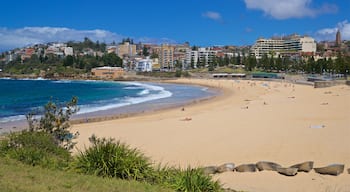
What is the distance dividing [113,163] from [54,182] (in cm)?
150

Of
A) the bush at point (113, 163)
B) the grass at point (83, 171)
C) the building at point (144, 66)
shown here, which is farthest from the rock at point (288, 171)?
the building at point (144, 66)

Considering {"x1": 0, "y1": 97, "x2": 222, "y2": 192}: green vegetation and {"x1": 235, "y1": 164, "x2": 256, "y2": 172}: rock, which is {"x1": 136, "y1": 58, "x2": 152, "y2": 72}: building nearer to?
{"x1": 235, "y1": 164, "x2": 256, "y2": 172}: rock

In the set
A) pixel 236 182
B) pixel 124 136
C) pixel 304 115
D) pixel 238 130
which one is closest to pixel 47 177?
pixel 236 182

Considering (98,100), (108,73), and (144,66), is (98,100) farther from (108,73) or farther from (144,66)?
(144,66)

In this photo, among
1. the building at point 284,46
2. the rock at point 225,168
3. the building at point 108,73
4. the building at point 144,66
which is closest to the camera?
the rock at point 225,168

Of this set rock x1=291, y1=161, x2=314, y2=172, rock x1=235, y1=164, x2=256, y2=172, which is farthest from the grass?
rock x1=291, y1=161, x2=314, y2=172

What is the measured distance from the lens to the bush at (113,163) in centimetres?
723

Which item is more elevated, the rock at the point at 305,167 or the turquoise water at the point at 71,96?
the rock at the point at 305,167

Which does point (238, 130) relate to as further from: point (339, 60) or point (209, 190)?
point (339, 60)

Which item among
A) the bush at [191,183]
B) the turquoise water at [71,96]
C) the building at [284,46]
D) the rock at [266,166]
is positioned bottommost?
the turquoise water at [71,96]

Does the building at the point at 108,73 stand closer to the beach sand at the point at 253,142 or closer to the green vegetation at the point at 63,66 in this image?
the green vegetation at the point at 63,66

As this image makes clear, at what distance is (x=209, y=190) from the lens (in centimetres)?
685

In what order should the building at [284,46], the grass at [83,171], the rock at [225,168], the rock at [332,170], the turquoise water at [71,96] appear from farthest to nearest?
the building at [284,46]
the turquoise water at [71,96]
the rock at [225,168]
the rock at [332,170]
the grass at [83,171]

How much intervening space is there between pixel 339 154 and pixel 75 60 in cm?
14799
